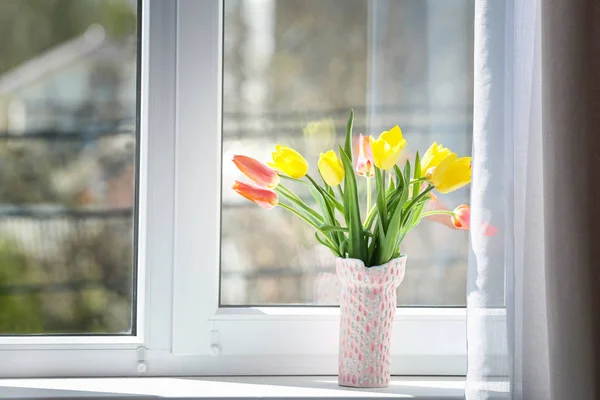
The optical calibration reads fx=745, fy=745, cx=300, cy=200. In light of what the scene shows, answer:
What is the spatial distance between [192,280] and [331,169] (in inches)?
13.4

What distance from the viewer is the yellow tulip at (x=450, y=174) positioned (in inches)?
49.1

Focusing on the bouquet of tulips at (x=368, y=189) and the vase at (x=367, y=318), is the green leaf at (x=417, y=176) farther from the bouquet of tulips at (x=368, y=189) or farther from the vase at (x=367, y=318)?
the vase at (x=367, y=318)

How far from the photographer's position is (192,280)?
4.54ft

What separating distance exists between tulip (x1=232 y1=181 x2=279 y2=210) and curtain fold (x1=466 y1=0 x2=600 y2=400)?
14.5 inches

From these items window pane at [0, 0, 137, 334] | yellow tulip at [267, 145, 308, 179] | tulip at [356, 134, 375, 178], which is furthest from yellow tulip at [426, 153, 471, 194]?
window pane at [0, 0, 137, 334]

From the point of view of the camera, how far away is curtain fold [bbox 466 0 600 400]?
1.05m

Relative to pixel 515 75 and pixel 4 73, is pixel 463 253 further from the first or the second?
pixel 4 73

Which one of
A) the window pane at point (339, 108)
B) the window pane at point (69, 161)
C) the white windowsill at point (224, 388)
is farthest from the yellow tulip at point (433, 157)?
the window pane at point (69, 161)

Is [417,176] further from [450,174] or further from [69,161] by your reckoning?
[69,161]

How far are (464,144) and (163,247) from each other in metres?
0.60

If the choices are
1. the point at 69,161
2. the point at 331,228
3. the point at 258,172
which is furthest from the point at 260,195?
the point at 69,161

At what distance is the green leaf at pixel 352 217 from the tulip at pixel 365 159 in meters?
0.04

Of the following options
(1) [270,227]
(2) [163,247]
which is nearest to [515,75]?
(1) [270,227]

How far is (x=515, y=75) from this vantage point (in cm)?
108
